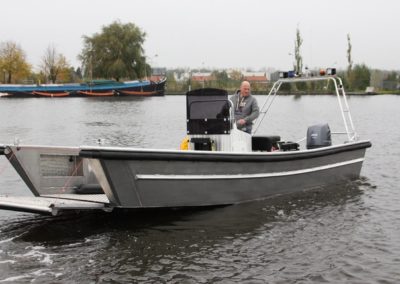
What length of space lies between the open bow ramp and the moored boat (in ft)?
257

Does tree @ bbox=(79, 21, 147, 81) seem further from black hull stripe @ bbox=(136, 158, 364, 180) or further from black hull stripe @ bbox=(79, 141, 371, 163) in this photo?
black hull stripe @ bbox=(79, 141, 371, 163)

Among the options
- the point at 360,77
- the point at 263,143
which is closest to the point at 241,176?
the point at 263,143

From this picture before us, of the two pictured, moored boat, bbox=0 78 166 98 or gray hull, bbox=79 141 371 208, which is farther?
moored boat, bbox=0 78 166 98

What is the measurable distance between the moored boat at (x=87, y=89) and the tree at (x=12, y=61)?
21.6 meters

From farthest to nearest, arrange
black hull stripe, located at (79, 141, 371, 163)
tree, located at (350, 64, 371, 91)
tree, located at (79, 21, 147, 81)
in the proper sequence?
tree, located at (350, 64, 371, 91) → tree, located at (79, 21, 147, 81) → black hull stripe, located at (79, 141, 371, 163)

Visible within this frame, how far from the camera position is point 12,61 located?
4294 inches

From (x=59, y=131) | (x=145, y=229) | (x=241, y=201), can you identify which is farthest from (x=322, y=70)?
(x=59, y=131)

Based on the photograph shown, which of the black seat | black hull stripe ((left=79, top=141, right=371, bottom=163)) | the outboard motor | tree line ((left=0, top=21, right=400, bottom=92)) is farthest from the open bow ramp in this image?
tree line ((left=0, top=21, right=400, bottom=92))

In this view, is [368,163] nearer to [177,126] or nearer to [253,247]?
[253,247]

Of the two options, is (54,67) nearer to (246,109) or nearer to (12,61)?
(12,61)

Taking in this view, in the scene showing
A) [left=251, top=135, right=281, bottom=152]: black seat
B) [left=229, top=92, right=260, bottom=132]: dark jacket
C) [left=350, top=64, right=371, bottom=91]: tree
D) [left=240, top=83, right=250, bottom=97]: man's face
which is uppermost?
[left=350, top=64, right=371, bottom=91]: tree

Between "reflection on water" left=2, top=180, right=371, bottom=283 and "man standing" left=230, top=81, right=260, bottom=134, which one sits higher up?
"man standing" left=230, top=81, right=260, bottom=134

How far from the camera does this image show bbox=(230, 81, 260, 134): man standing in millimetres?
11000

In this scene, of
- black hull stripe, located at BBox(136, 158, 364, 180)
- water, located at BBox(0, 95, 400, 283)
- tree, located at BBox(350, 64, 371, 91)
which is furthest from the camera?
tree, located at BBox(350, 64, 371, 91)
